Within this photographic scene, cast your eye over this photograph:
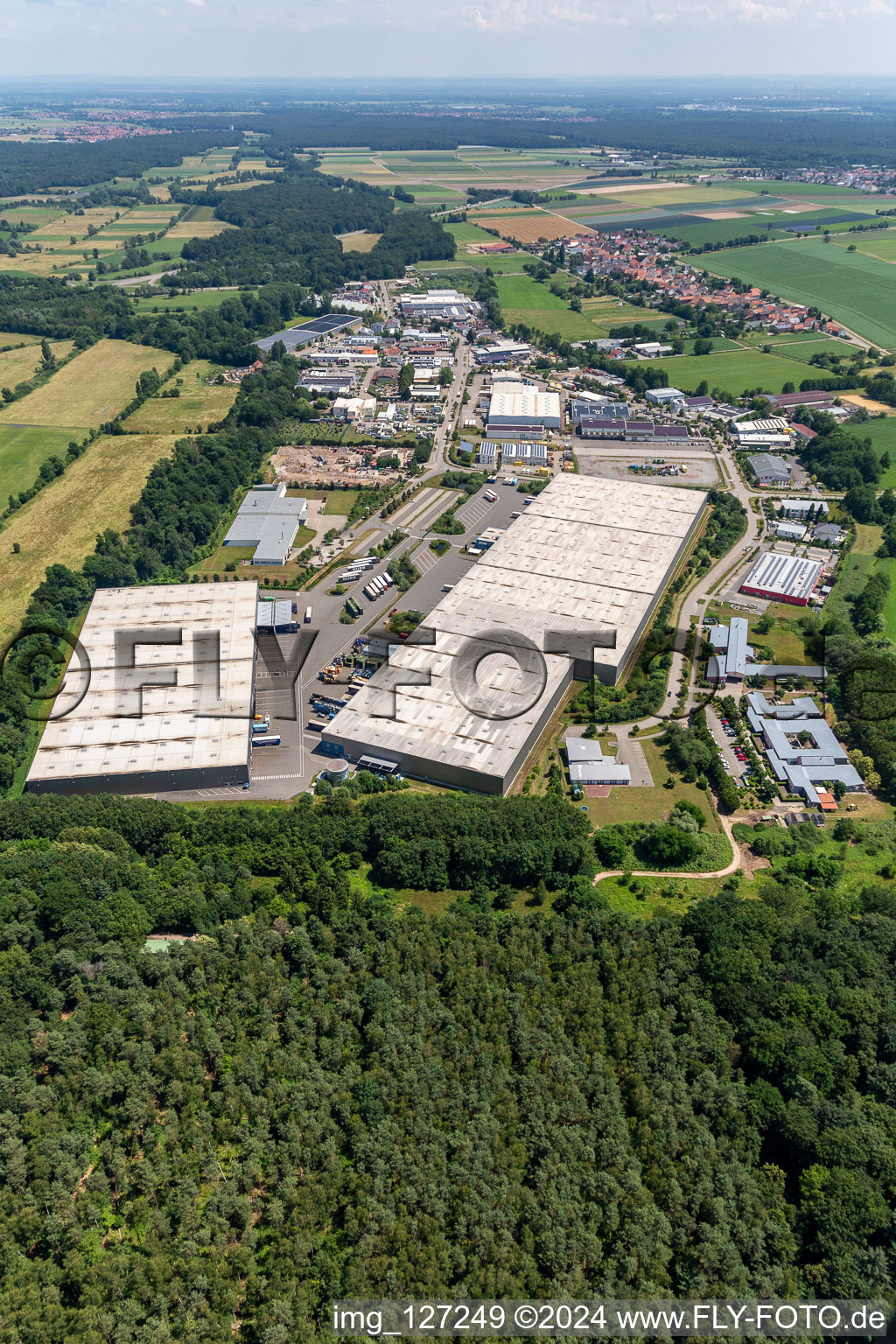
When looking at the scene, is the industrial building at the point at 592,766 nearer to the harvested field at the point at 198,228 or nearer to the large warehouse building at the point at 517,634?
the large warehouse building at the point at 517,634

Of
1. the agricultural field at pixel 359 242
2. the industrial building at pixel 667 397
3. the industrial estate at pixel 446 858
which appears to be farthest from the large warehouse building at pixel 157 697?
the agricultural field at pixel 359 242

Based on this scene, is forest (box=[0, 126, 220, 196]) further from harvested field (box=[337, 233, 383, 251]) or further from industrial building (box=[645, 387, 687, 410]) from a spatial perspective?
industrial building (box=[645, 387, 687, 410])

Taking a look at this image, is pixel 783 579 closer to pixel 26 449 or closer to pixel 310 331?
pixel 26 449

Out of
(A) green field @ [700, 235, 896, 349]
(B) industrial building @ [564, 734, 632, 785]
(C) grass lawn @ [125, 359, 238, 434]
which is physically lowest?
(B) industrial building @ [564, 734, 632, 785]

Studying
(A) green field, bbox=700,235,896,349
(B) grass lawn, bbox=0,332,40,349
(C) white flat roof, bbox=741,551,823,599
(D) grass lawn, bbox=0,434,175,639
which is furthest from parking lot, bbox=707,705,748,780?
(B) grass lawn, bbox=0,332,40,349

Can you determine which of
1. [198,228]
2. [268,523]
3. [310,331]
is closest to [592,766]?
[268,523]

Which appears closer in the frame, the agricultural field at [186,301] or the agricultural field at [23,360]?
the agricultural field at [23,360]

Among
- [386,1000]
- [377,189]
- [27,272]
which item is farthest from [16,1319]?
[377,189]
